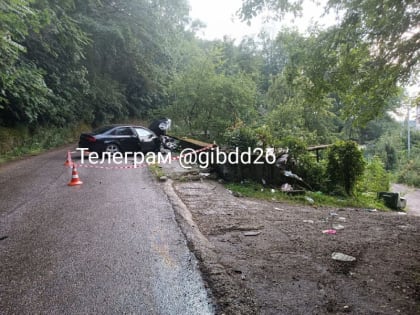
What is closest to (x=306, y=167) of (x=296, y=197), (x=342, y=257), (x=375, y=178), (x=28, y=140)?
(x=296, y=197)

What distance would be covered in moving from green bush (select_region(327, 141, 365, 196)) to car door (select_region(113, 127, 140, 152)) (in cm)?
784

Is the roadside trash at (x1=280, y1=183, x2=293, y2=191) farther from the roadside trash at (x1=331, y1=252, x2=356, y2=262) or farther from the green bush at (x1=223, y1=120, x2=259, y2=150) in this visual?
the roadside trash at (x1=331, y1=252, x2=356, y2=262)

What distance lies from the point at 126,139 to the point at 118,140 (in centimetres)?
38

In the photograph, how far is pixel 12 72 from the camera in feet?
31.2

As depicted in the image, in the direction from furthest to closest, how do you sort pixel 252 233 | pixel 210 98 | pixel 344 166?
pixel 210 98 → pixel 344 166 → pixel 252 233

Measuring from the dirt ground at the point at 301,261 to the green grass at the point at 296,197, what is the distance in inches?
63.4

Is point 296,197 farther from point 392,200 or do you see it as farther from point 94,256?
Answer: point 94,256

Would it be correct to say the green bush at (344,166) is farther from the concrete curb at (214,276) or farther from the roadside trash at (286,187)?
the concrete curb at (214,276)

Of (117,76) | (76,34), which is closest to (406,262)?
(76,34)

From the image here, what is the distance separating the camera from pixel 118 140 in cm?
1242

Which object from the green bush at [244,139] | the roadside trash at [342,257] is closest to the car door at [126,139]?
the green bush at [244,139]

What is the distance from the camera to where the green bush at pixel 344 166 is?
347 inches

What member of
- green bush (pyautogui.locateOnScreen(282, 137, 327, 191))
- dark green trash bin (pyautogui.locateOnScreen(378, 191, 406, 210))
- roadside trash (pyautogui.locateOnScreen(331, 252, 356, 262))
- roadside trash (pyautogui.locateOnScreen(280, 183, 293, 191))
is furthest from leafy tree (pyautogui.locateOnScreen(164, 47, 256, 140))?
roadside trash (pyautogui.locateOnScreen(331, 252, 356, 262))

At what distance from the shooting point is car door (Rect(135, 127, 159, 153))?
13219 millimetres
